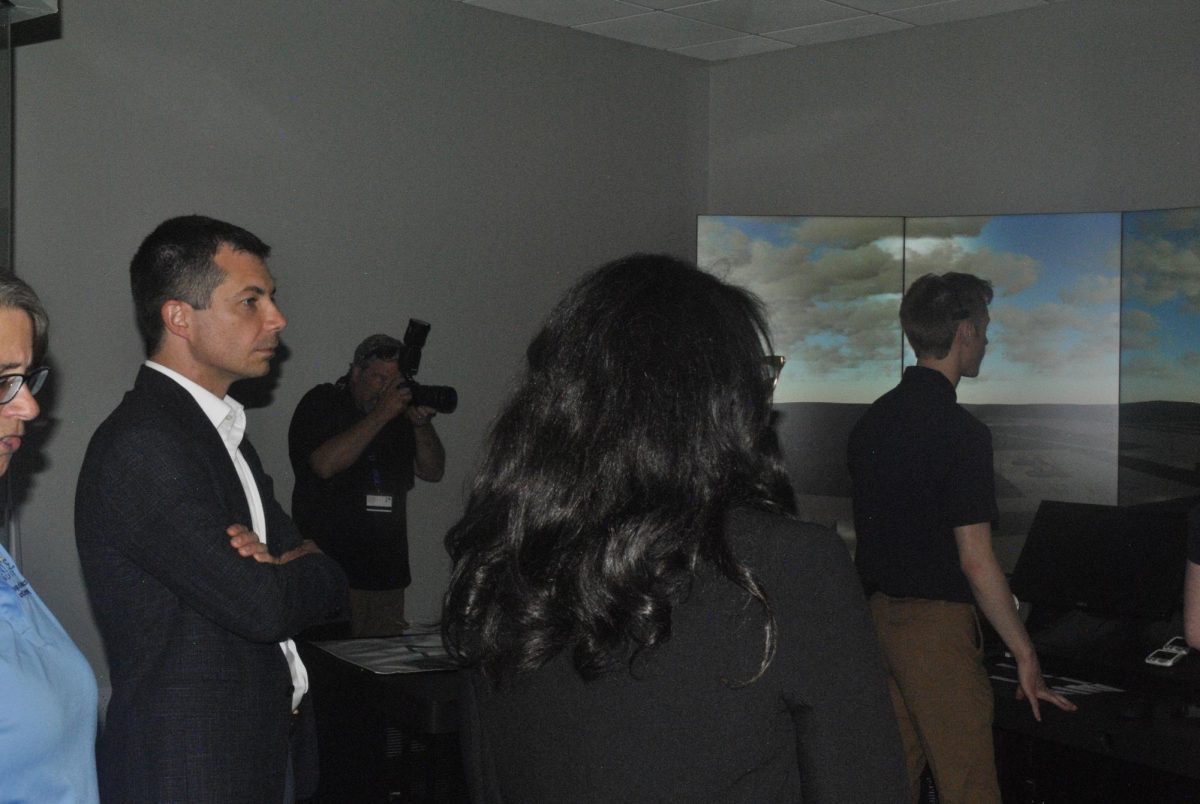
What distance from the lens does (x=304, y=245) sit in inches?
175

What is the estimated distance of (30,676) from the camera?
133 cm

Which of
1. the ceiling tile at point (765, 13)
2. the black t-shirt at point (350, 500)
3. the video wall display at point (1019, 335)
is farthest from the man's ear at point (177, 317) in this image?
the ceiling tile at point (765, 13)

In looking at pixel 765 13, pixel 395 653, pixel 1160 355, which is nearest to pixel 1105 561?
pixel 1160 355

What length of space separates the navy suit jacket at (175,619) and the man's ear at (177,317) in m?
0.18

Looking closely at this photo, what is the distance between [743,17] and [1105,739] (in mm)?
3411

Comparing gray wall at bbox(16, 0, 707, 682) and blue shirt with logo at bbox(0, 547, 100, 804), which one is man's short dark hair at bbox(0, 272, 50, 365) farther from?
gray wall at bbox(16, 0, 707, 682)

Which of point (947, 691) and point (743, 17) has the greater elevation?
point (743, 17)

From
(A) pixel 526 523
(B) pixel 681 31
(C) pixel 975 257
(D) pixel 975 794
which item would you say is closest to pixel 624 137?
(B) pixel 681 31

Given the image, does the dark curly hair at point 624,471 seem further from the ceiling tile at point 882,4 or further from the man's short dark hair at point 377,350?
the ceiling tile at point 882,4

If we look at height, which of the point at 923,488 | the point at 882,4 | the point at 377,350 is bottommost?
the point at 923,488

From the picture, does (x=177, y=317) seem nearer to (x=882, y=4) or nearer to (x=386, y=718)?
(x=386, y=718)

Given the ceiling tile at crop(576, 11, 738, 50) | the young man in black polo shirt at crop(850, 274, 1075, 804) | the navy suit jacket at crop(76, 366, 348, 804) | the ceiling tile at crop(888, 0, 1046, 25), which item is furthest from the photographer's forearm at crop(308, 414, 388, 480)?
the ceiling tile at crop(888, 0, 1046, 25)

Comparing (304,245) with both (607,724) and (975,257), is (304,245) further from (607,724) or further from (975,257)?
(607,724)

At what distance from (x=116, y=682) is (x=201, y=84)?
272cm
